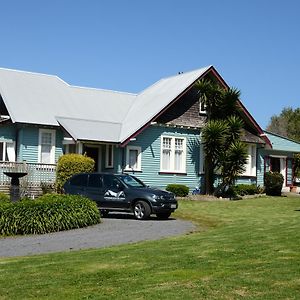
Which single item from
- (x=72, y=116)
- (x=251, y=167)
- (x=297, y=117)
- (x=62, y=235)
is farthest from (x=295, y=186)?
(x=297, y=117)

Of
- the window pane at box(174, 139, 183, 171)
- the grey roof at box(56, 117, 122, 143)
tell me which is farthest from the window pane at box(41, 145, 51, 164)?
the window pane at box(174, 139, 183, 171)

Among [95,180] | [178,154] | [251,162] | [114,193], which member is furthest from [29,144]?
[251,162]

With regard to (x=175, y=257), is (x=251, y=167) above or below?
above

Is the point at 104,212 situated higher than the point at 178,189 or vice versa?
the point at 178,189

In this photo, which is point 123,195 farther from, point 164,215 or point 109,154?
point 109,154

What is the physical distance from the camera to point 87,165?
27.7 metres

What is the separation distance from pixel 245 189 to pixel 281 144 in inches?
281

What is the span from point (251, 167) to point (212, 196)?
5002mm

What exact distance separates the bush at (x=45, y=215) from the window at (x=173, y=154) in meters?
13.6

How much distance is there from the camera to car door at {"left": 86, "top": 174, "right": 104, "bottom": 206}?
849 inches

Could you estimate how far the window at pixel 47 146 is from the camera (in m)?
30.3

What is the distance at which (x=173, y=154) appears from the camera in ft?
106

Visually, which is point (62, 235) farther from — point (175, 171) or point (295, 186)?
point (295, 186)

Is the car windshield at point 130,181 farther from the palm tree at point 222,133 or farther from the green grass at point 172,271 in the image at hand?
the palm tree at point 222,133
